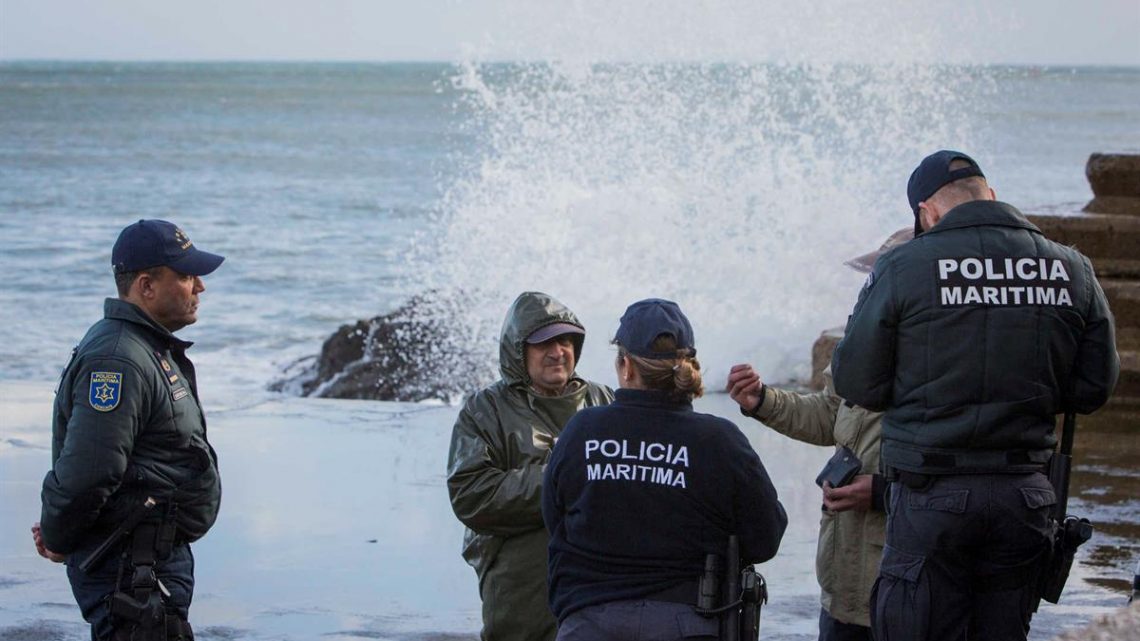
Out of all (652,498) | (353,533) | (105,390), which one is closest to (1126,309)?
(353,533)

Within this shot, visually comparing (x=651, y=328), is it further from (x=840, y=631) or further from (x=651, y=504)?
(x=840, y=631)

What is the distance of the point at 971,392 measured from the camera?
3922 millimetres

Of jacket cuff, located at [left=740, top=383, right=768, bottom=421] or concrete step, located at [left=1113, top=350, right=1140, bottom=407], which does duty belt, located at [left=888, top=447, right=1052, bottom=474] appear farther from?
concrete step, located at [left=1113, top=350, right=1140, bottom=407]

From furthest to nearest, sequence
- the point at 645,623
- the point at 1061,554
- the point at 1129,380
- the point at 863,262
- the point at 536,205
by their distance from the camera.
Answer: the point at 536,205 → the point at 1129,380 → the point at 863,262 → the point at 1061,554 → the point at 645,623

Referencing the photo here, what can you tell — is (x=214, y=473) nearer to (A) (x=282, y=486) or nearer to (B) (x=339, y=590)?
(B) (x=339, y=590)

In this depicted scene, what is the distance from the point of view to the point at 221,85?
124625 mm

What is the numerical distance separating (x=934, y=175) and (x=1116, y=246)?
492cm

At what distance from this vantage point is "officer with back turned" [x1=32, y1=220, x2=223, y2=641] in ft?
12.9

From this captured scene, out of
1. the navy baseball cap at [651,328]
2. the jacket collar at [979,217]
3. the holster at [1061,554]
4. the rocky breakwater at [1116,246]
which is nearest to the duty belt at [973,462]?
the holster at [1061,554]

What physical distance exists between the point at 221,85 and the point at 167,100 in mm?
31470

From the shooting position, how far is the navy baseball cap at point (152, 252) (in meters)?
4.22

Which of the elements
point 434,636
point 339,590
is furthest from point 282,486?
point 434,636

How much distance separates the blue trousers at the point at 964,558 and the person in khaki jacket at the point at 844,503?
0.24 meters

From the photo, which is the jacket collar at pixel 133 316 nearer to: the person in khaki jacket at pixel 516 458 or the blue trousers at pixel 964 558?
the person in khaki jacket at pixel 516 458
